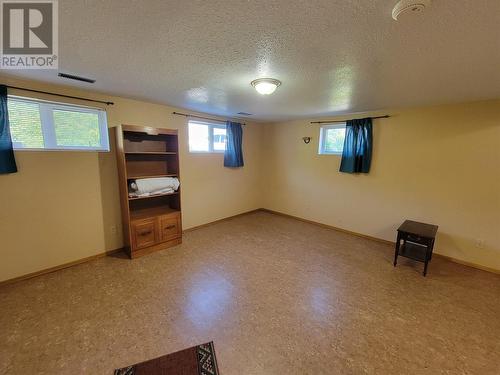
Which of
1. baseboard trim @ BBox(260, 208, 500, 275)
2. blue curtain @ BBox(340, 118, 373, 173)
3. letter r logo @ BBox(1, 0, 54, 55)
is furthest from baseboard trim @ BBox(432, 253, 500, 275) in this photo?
letter r logo @ BBox(1, 0, 54, 55)

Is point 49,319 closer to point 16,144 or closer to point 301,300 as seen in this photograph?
point 16,144

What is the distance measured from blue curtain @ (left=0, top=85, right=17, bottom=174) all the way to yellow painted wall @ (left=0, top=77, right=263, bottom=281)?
4.3 inches

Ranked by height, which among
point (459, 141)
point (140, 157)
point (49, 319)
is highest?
point (459, 141)

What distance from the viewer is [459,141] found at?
2.90m

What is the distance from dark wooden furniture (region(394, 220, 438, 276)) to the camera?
262cm

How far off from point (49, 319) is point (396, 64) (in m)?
3.71

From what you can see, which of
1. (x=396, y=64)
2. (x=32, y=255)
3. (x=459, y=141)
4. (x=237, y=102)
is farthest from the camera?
(x=237, y=102)

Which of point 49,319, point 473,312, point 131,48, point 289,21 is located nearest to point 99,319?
point 49,319

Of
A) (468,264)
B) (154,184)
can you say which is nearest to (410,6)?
(154,184)

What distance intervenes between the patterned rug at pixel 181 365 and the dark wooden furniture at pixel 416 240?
2609mm

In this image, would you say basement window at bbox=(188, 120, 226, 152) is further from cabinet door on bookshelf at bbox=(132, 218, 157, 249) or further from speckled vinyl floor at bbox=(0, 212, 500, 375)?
speckled vinyl floor at bbox=(0, 212, 500, 375)

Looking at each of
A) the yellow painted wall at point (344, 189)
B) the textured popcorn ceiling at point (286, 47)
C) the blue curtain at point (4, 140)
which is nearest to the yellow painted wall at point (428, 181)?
the yellow painted wall at point (344, 189)

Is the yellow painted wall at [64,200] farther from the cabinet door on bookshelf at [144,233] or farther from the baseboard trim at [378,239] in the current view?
the baseboard trim at [378,239]

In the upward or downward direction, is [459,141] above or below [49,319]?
above
